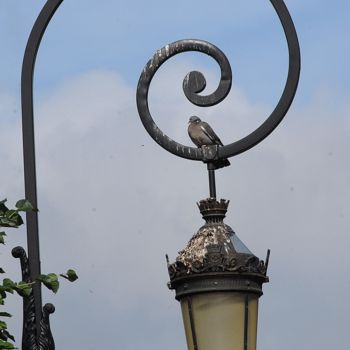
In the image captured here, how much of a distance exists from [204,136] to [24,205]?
127 centimetres

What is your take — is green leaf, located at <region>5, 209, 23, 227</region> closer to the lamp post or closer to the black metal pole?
the lamp post

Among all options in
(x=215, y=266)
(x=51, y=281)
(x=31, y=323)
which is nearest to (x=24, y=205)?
(x=51, y=281)

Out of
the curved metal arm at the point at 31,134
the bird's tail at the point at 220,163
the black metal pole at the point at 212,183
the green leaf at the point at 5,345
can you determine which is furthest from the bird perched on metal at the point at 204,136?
the green leaf at the point at 5,345

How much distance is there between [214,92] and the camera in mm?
8836

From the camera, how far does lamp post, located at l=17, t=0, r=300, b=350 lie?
7605 millimetres

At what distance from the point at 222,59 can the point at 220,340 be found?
7.29ft

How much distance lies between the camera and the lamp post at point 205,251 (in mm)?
7605

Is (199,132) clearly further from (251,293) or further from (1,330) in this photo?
(1,330)

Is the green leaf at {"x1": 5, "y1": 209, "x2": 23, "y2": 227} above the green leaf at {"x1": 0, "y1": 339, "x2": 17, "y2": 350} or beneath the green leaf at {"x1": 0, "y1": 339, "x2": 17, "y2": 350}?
above

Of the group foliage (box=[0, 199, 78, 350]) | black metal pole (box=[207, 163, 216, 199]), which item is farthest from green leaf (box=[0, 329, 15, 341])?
black metal pole (box=[207, 163, 216, 199])

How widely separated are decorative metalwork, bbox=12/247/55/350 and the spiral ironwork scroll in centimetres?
117

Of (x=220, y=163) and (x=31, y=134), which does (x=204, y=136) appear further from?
(x=31, y=134)

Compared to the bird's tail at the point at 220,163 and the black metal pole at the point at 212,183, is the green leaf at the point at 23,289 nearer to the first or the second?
the black metal pole at the point at 212,183

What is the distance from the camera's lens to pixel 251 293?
769cm
